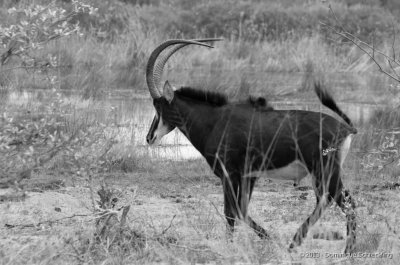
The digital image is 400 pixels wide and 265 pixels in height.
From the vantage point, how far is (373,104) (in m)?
17.9

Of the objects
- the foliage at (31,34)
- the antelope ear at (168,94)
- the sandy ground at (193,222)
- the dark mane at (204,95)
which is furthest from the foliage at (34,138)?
the dark mane at (204,95)

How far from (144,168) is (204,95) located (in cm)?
279

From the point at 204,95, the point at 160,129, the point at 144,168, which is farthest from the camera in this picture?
the point at 144,168

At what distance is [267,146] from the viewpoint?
7.80 metres

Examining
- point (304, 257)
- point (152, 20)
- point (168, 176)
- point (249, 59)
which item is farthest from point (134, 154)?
point (152, 20)

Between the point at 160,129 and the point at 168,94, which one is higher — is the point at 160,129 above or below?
below

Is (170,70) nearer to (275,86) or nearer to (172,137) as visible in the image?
(275,86)

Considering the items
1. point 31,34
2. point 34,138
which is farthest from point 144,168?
point 34,138

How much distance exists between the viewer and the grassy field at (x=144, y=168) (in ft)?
22.3

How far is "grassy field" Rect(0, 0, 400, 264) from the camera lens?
6793 millimetres

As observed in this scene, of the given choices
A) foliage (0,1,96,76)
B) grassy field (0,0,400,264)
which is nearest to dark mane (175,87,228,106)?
grassy field (0,0,400,264)

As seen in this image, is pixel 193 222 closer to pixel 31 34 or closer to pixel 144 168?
pixel 31 34

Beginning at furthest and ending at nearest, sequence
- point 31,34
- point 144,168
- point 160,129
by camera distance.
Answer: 1. point 144,168
2. point 160,129
3. point 31,34

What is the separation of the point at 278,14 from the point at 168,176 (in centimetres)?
2043
